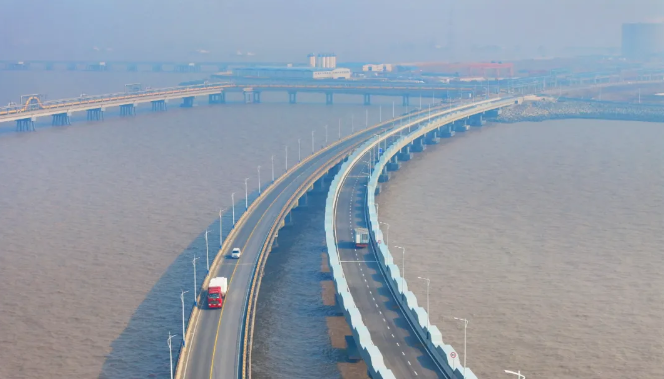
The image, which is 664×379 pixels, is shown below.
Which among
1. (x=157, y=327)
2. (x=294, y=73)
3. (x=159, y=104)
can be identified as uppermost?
(x=294, y=73)

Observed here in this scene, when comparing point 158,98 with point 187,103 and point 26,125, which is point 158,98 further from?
point 26,125

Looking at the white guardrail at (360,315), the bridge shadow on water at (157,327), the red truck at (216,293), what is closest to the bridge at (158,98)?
the white guardrail at (360,315)

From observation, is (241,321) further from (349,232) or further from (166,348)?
(349,232)

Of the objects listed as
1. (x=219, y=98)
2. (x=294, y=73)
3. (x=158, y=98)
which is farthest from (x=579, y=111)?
(x=294, y=73)

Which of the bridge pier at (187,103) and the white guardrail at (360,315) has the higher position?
the bridge pier at (187,103)

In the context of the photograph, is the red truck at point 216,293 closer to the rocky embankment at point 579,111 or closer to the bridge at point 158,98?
the bridge at point 158,98

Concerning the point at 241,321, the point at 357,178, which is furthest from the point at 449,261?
the point at 357,178

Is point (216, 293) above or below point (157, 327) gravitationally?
above
